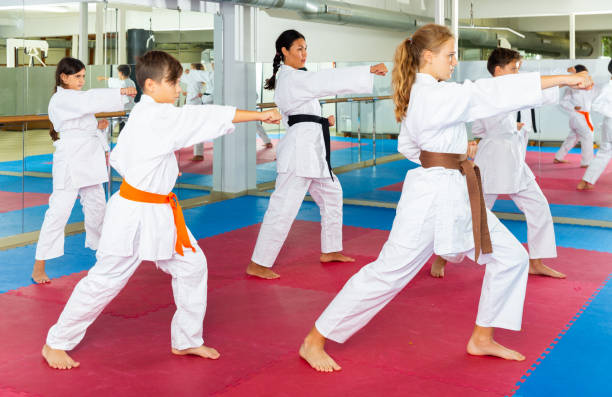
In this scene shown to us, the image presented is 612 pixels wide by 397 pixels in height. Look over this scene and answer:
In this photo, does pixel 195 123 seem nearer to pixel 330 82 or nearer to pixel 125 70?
pixel 330 82

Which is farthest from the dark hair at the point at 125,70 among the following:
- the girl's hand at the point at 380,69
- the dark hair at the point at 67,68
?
the girl's hand at the point at 380,69

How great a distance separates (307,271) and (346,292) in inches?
65.2

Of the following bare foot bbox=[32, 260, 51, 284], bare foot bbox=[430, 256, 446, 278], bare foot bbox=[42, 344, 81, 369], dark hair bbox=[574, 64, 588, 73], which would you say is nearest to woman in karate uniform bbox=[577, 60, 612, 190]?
dark hair bbox=[574, 64, 588, 73]

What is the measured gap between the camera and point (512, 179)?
13.8 feet

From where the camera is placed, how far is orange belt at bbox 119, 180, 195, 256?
2.88 meters

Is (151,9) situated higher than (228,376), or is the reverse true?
(151,9)

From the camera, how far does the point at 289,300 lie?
389 cm

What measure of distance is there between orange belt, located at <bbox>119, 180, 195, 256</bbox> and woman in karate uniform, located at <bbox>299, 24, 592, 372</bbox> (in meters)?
0.64

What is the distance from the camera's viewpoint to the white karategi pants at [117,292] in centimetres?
289

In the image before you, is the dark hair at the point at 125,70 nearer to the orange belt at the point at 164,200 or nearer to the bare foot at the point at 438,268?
the bare foot at the point at 438,268

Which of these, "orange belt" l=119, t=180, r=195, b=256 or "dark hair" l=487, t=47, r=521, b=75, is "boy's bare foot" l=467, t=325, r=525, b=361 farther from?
"dark hair" l=487, t=47, r=521, b=75

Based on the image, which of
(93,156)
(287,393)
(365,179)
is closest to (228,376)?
(287,393)

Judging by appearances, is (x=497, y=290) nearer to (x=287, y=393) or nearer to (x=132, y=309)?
(x=287, y=393)

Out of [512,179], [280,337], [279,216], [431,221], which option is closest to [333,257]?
[279,216]
